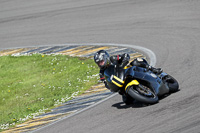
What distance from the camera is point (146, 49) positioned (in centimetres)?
1277

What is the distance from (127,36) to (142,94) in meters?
6.58

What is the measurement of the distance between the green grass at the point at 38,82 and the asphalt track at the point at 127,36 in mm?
1618

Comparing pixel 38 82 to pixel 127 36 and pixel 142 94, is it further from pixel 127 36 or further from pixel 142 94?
pixel 142 94

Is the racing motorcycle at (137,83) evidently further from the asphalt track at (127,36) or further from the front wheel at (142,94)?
the asphalt track at (127,36)

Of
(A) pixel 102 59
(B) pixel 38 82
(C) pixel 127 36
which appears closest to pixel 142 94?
(A) pixel 102 59

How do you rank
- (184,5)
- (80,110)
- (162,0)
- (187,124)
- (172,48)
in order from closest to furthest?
(187,124), (80,110), (172,48), (184,5), (162,0)

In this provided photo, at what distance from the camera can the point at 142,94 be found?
808cm

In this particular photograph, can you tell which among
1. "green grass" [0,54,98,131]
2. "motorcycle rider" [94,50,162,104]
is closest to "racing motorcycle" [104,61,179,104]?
"motorcycle rider" [94,50,162,104]

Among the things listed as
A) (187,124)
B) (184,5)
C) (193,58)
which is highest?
(184,5)

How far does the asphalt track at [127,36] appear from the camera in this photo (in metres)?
7.61

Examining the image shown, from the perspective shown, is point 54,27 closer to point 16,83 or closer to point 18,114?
point 16,83

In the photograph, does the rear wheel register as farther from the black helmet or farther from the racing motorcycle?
the black helmet

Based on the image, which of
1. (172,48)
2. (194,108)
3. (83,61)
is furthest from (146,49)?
(194,108)

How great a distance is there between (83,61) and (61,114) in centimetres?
397
